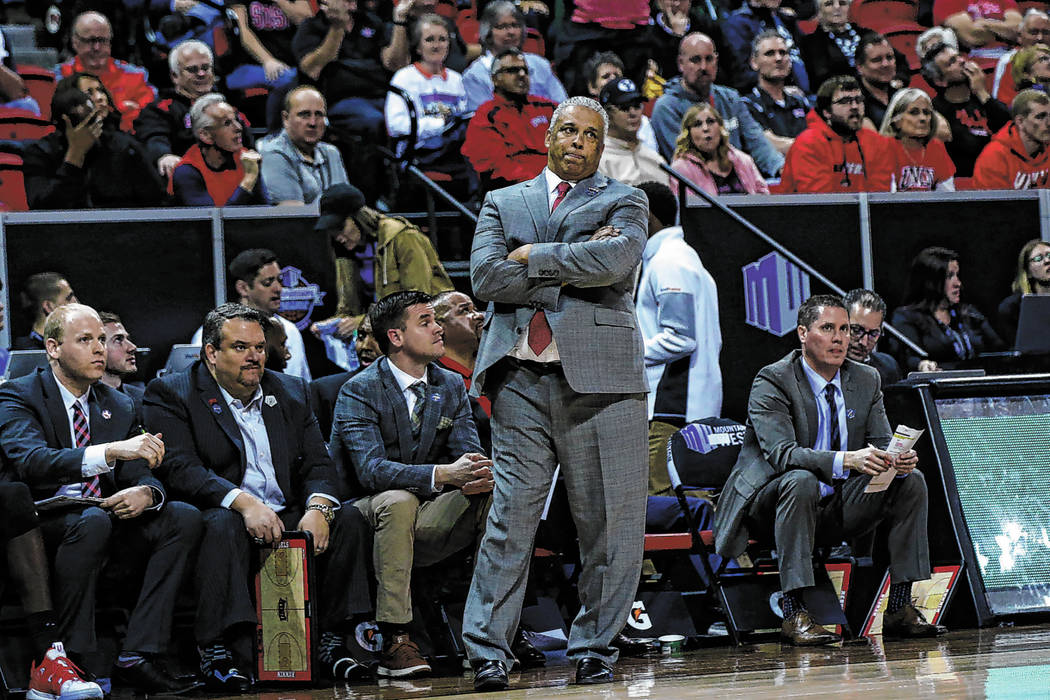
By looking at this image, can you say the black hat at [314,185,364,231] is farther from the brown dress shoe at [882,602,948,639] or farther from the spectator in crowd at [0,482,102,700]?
the brown dress shoe at [882,602,948,639]

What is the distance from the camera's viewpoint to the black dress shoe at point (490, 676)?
171 inches

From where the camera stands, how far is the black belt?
4.54 metres

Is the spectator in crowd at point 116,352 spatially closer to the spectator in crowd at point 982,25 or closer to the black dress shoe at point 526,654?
the black dress shoe at point 526,654

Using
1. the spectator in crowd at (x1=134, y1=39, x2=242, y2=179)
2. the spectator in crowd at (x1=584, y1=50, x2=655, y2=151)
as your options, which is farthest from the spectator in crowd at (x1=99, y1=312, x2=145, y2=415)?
the spectator in crowd at (x1=584, y1=50, x2=655, y2=151)

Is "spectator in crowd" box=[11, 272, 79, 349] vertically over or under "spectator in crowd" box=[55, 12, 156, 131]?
under

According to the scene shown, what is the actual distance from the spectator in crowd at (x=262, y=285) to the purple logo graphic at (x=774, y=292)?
2.76 meters

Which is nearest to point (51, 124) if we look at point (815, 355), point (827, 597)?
point (815, 355)

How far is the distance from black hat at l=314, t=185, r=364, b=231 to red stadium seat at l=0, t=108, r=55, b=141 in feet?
7.13

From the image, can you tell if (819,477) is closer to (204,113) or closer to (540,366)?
(540,366)

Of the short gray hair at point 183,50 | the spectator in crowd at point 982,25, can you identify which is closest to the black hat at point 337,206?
the short gray hair at point 183,50

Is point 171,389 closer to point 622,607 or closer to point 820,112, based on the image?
point 622,607

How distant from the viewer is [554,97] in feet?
31.2

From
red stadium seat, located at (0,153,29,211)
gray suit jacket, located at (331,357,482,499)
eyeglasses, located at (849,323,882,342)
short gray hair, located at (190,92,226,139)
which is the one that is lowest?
gray suit jacket, located at (331,357,482,499)

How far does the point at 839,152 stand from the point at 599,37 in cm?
215
